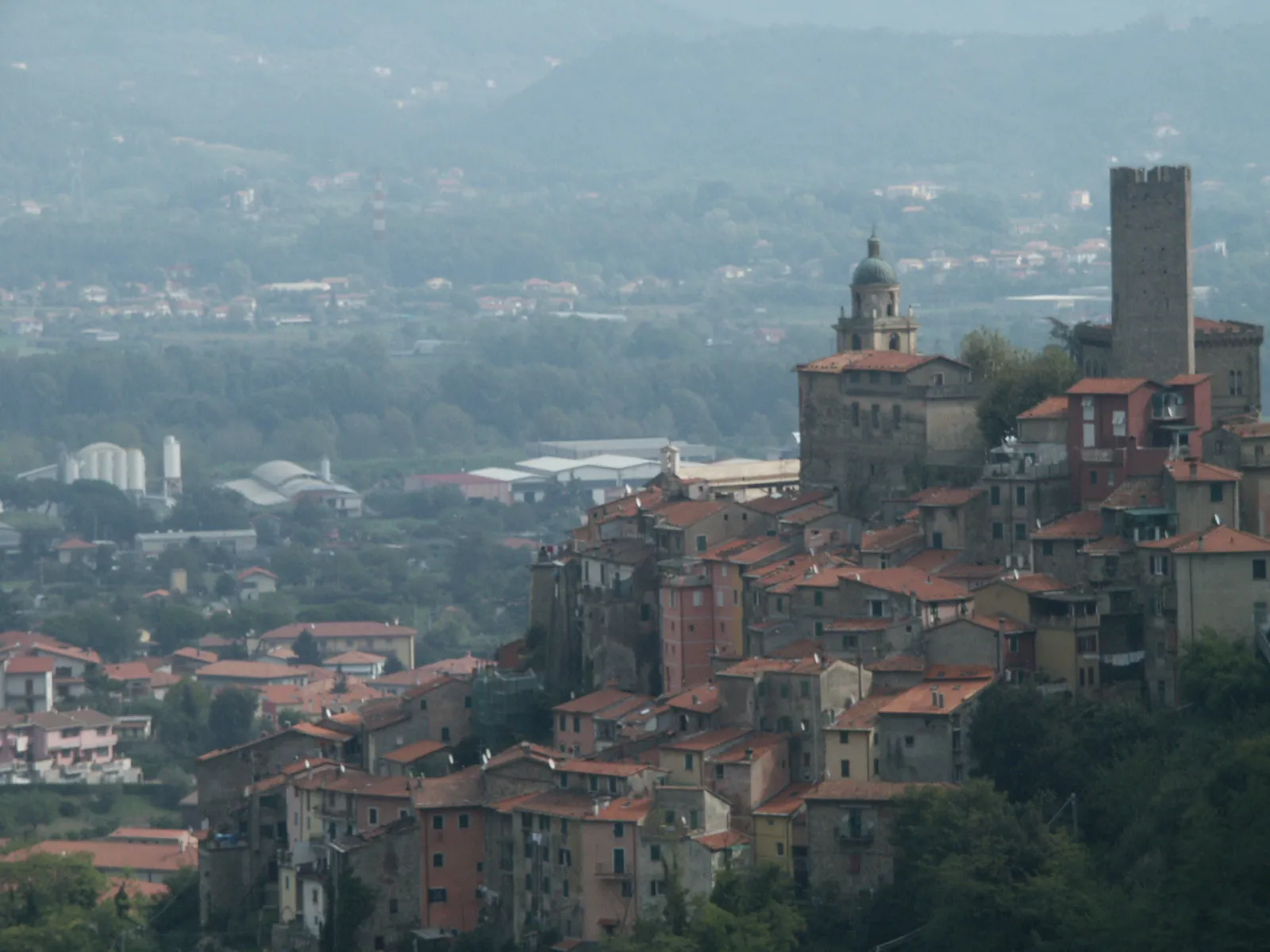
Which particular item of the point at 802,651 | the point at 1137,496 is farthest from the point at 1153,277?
the point at 802,651

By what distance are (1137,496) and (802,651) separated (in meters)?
5.12

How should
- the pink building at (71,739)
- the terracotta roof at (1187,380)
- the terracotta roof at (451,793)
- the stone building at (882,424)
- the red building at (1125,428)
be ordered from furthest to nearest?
the pink building at (71,739) < the stone building at (882,424) < the terracotta roof at (1187,380) < the red building at (1125,428) < the terracotta roof at (451,793)

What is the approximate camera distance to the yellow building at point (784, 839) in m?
43.3

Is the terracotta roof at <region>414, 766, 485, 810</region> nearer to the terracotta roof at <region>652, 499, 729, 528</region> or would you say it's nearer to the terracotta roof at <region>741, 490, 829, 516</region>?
the terracotta roof at <region>652, 499, 729, 528</region>

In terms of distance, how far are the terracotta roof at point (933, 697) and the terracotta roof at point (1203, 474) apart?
3867 millimetres

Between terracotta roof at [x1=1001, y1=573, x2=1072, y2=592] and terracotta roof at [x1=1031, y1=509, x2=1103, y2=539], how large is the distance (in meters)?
0.64

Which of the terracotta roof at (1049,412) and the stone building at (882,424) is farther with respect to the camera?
the stone building at (882,424)

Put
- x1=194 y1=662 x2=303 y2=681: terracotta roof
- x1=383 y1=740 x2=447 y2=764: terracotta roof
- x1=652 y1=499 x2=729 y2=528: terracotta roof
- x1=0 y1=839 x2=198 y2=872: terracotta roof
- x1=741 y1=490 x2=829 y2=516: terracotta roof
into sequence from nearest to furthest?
x1=383 y1=740 x2=447 y2=764: terracotta roof < x1=652 y1=499 x2=729 y2=528: terracotta roof < x1=741 y1=490 x2=829 y2=516: terracotta roof < x1=0 y1=839 x2=198 y2=872: terracotta roof < x1=194 y1=662 x2=303 y2=681: terracotta roof

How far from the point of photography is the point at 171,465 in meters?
159

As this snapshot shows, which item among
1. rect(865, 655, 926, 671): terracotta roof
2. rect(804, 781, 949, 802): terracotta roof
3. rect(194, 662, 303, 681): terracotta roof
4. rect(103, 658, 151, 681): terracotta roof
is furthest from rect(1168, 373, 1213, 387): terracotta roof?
rect(194, 662, 303, 681): terracotta roof

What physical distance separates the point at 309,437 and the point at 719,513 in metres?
123

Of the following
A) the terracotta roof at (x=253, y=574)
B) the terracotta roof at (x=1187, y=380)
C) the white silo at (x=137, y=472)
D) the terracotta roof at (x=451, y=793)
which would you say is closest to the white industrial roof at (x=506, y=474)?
the white silo at (x=137, y=472)

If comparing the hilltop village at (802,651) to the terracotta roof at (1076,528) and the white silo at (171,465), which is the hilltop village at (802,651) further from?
the white silo at (171,465)

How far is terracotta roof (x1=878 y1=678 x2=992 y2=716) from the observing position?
4312cm
